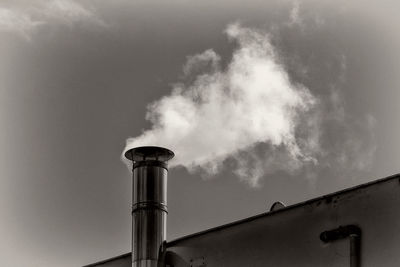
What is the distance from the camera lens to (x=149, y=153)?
1656 cm

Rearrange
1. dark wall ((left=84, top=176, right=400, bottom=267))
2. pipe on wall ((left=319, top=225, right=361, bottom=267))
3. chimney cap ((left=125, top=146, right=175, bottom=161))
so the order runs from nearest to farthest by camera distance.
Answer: dark wall ((left=84, top=176, right=400, bottom=267)) → pipe on wall ((left=319, top=225, right=361, bottom=267)) → chimney cap ((left=125, top=146, right=175, bottom=161))

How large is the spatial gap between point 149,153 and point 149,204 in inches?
31.0

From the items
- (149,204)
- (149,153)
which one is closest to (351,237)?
Result: (149,204)

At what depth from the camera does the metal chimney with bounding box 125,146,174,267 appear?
53.1 feet

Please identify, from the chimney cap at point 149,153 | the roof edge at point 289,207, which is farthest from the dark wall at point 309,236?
the chimney cap at point 149,153

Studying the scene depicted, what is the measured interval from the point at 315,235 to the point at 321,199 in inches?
18.3

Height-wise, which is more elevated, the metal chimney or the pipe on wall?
the metal chimney

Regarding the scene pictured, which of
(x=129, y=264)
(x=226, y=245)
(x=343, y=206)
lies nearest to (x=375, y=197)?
→ (x=343, y=206)

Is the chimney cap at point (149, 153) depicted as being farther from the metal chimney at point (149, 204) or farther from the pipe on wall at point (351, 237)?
the pipe on wall at point (351, 237)

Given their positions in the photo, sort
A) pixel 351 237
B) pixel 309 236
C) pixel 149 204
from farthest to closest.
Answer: pixel 149 204 → pixel 309 236 → pixel 351 237

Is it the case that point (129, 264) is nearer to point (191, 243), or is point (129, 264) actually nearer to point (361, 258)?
point (191, 243)

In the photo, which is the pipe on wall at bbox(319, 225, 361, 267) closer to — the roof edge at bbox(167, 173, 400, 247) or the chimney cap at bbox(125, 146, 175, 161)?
the roof edge at bbox(167, 173, 400, 247)

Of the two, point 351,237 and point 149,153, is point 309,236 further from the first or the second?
point 149,153

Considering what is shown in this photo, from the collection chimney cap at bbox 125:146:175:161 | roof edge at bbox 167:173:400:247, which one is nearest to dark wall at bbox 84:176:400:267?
roof edge at bbox 167:173:400:247
